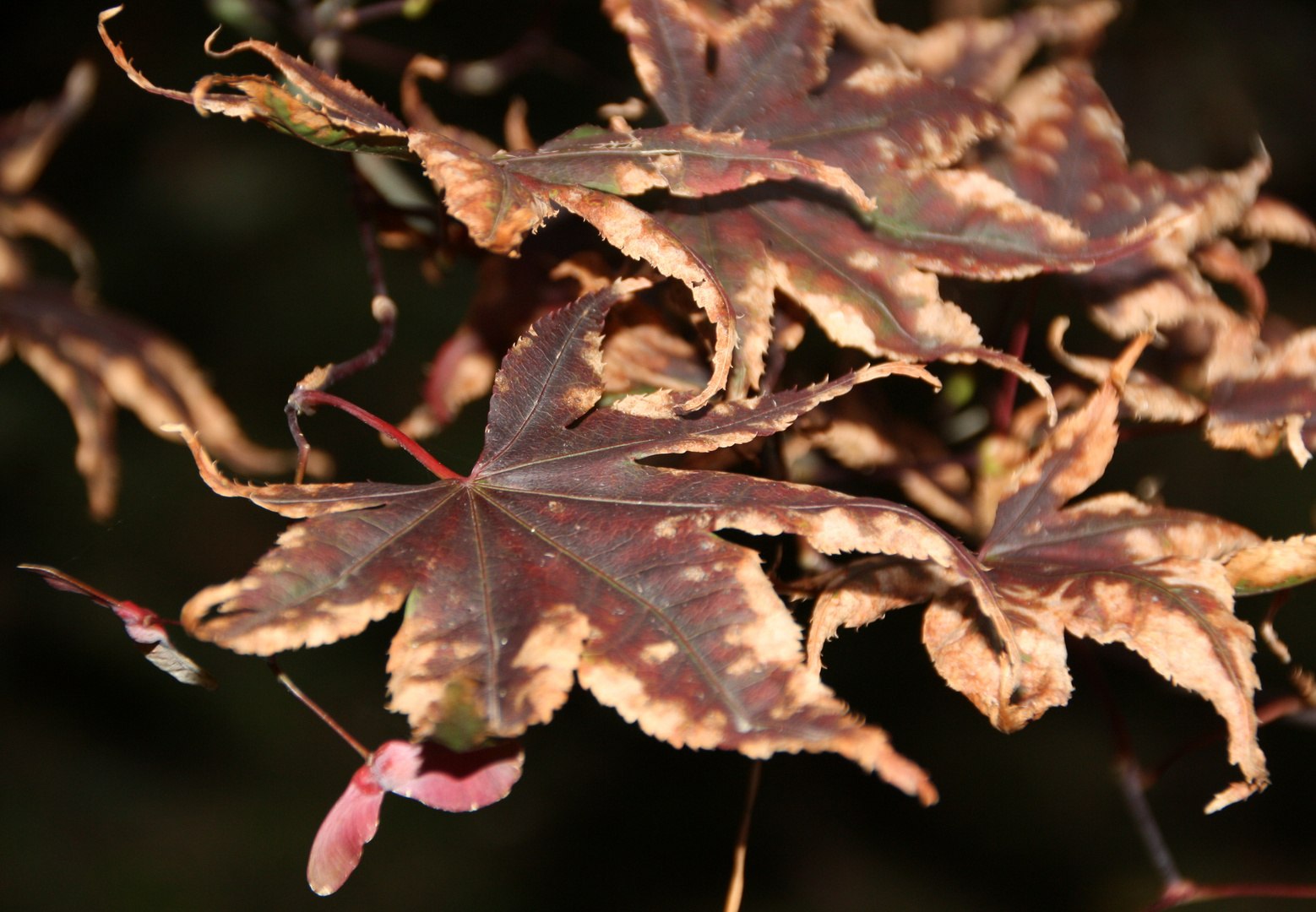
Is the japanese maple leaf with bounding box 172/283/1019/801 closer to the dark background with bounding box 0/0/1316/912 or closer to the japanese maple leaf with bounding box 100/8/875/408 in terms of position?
the japanese maple leaf with bounding box 100/8/875/408

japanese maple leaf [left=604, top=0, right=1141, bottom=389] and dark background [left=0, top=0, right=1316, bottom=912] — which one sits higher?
japanese maple leaf [left=604, top=0, right=1141, bottom=389]

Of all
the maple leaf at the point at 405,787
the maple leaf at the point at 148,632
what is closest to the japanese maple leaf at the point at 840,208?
the maple leaf at the point at 405,787

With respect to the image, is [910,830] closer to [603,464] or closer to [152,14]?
[603,464]

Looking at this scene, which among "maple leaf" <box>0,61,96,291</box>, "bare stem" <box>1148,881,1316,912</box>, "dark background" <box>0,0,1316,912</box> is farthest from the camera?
"dark background" <box>0,0,1316,912</box>

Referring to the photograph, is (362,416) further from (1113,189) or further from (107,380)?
(1113,189)

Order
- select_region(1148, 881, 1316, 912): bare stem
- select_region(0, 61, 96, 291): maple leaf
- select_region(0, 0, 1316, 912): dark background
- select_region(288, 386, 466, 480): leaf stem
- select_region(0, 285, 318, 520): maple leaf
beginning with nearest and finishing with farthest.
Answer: select_region(288, 386, 466, 480): leaf stem
select_region(1148, 881, 1316, 912): bare stem
select_region(0, 285, 318, 520): maple leaf
select_region(0, 61, 96, 291): maple leaf
select_region(0, 0, 1316, 912): dark background

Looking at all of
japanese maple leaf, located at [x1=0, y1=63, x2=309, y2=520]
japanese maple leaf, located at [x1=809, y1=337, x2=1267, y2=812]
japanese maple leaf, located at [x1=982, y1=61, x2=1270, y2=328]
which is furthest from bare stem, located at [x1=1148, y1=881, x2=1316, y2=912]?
japanese maple leaf, located at [x1=0, y1=63, x2=309, y2=520]

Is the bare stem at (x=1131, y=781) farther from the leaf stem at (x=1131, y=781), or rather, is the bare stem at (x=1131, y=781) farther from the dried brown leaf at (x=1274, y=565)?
the dried brown leaf at (x=1274, y=565)
